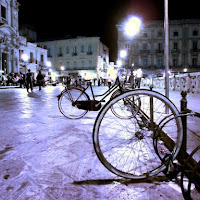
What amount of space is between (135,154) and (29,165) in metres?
1.28

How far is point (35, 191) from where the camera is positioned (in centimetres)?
184

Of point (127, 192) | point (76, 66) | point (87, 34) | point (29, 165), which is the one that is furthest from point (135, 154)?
point (87, 34)

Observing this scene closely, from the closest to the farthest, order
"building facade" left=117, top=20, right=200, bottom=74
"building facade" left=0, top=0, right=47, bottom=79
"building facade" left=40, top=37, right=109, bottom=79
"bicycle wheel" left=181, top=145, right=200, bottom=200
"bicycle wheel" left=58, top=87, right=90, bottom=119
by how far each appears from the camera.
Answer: "bicycle wheel" left=181, top=145, right=200, bottom=200
"bicycle wheel" left=58, top=87, right=90, bottom=119
"building facade" left=0, top=0, right=47, bottom=79
"building facade" left=117, top=20, right=200, bottom=74
"building facade" left=40, top=37, right=109, bottom=79

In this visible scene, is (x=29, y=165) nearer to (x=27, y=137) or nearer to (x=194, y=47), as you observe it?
(x=27, y=137)

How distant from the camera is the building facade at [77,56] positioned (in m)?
52.1

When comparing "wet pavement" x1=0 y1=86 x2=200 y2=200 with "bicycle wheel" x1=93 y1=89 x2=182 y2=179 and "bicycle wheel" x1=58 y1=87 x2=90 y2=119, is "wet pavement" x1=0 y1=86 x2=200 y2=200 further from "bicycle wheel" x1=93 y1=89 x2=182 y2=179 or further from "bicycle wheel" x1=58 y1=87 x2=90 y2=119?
"bicycle wheel" x1=58 y1=87 x2=90 y2=119

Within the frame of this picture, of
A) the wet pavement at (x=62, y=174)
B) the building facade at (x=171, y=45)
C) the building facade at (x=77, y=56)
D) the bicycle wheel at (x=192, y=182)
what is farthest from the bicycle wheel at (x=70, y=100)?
the building facade at (x=171, y=45)

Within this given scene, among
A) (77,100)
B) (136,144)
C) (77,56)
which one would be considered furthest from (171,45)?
(136,144)

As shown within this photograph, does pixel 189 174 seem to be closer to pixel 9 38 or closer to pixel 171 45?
pixel 9 38

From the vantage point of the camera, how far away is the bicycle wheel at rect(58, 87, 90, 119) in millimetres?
5096

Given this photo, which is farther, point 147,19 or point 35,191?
point 147,19

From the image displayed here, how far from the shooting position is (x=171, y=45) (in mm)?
52250

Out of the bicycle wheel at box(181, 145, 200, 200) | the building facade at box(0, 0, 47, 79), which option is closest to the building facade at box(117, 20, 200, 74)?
the building facade at box(0, 0, 47, 79)

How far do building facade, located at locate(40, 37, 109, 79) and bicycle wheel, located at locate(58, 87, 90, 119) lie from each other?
45.8 m
